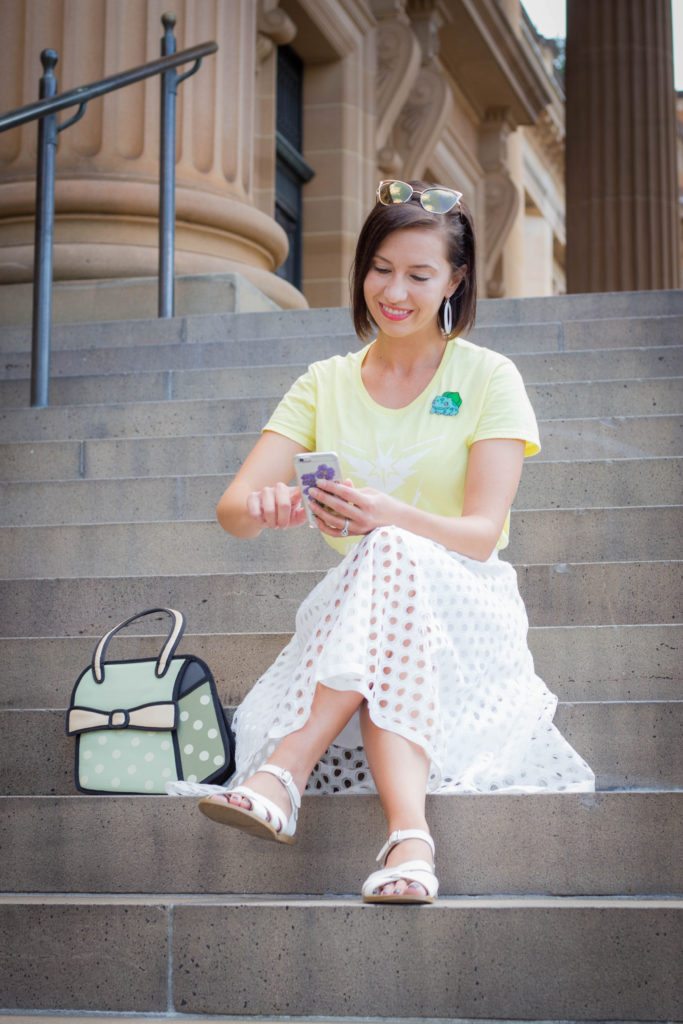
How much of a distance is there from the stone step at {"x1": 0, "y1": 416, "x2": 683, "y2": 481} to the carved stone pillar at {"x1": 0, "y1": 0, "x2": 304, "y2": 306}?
2442 millimetres

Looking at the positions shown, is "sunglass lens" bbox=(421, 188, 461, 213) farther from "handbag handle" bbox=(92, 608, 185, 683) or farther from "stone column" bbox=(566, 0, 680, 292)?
"stone column" bbox=(566, 0, 680, 292)

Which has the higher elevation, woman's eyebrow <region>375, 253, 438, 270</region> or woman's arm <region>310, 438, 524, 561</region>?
woman's eyebrow <region>375, 253, 438, 270</region>

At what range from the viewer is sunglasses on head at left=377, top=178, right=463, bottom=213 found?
10.7ft

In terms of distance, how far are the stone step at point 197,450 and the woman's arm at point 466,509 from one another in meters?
1.40

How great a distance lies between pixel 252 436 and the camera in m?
5.02

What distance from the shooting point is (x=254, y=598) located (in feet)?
13.0

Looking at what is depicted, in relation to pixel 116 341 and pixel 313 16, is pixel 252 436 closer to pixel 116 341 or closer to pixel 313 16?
pixel 116 341

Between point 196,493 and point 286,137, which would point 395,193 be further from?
point 286,137

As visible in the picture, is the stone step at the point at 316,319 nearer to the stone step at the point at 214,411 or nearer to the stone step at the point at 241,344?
the stone step at the point at 241,344

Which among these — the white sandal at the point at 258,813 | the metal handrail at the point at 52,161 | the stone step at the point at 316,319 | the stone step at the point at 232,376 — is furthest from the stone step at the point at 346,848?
the stone step at the point at 316,319

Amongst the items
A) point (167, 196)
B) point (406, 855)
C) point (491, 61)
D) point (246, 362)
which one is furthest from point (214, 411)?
point (491, 61)

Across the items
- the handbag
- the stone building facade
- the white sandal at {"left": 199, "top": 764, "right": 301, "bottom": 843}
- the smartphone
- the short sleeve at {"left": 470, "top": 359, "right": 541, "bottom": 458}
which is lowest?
the white sandal at {"left": 199, "top": 764, "right": 301, "bottom": 843}

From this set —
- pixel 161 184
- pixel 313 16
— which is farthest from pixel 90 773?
pixel 313 16

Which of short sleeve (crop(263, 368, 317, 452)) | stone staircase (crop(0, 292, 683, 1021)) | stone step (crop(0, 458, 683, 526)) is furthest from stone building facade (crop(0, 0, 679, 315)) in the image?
short sleeve (crop(263, 368, 317, 452))
